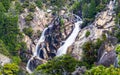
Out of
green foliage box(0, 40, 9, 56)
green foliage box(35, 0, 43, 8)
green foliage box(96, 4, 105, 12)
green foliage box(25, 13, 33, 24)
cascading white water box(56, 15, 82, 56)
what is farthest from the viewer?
green foliage box(35, 0, 43, 8)

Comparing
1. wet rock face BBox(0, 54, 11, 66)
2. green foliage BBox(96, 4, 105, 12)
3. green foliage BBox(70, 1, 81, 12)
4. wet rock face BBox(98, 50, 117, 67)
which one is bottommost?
wet rock face BBox(98, 50, 117, 67)

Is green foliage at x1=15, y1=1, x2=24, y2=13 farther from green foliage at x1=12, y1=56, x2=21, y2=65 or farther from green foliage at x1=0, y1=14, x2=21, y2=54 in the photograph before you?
green foliage at x1=12, y1=56, x2=21, y2=65

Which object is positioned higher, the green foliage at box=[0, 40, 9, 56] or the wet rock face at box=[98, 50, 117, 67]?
the green foliage at box=[0, 40, 9, 56]

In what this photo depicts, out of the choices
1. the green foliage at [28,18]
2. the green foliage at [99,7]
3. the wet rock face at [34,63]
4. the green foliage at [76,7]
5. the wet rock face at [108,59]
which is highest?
the green foliage at [76,7]

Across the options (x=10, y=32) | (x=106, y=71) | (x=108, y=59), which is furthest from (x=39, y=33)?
(x=106, y=71)

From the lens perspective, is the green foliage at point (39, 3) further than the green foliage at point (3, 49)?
Yes

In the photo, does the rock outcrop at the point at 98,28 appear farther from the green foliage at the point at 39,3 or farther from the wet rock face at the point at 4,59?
the green foliage at the point at 39,3

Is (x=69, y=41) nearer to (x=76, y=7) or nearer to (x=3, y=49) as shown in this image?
(x=3, y=49)

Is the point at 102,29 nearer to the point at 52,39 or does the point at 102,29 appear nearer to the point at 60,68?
the point at 52,39

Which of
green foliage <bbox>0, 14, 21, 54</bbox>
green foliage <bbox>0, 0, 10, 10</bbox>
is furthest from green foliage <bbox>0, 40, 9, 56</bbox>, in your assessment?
green foliage <bbox>0, 0, 10, 10</bbox>

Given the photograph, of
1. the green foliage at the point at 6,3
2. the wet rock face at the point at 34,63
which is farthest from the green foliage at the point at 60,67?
the green foliage at the point at 6,3
